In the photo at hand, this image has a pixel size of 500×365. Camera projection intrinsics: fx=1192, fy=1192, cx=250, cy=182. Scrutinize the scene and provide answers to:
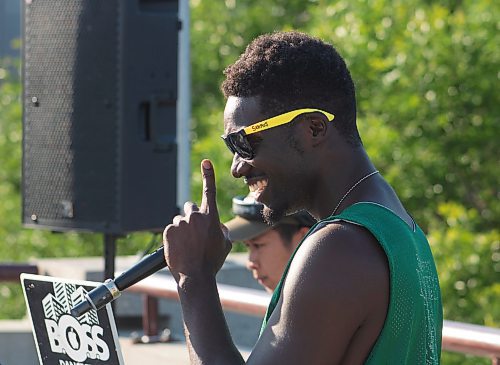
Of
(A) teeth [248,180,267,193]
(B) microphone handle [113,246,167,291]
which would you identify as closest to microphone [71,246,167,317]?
(B) microphone handle [113,246,167,291]

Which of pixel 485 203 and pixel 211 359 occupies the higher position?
pixel 211 359

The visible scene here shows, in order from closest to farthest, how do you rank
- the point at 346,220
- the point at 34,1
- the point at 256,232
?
the point at 346,220
the point at 256,232
the point at 34,1

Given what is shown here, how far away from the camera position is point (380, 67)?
7711 millimetres

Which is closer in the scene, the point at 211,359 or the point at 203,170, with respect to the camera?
the point at 211,359

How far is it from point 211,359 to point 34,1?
325 centimetres

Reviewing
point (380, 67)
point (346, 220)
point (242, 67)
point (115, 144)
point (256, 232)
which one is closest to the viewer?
point (346, 220)

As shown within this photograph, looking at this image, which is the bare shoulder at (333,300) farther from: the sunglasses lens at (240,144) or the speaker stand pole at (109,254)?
the speaker stand pole at (109,254)

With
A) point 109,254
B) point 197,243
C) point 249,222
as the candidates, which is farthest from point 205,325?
point 109,254

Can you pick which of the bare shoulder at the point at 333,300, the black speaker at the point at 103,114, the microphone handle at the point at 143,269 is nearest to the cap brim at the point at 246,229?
the black speaker at the point at 103,114

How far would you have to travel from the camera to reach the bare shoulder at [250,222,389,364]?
6.37 ft

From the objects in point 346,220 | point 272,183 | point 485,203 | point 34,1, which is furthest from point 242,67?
point 485,203

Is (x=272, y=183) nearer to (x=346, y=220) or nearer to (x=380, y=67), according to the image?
(x=346, y=220)

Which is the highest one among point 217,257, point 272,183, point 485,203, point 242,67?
point 242,67

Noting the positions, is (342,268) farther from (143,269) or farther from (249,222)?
(249,222)
